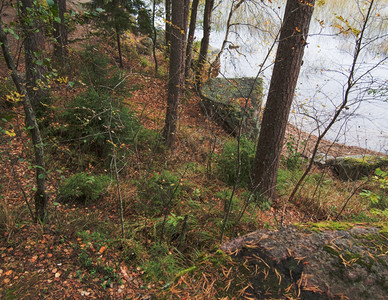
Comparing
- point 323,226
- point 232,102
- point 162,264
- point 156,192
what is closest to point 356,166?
point 232,102

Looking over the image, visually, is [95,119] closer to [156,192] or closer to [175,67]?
[156,192]

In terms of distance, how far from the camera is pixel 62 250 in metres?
2.14

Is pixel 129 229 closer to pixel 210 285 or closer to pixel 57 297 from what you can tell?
pixel 57 297

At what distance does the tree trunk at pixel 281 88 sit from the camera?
361 cm

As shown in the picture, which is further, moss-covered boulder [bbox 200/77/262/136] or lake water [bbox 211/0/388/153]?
lake water [bbox 211/0/388/153]

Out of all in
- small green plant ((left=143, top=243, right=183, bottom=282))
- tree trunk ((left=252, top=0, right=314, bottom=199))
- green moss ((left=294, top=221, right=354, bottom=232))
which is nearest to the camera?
green moss ((left=294, top=221, right=354, bottom=232))

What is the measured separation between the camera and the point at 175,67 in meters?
5.74

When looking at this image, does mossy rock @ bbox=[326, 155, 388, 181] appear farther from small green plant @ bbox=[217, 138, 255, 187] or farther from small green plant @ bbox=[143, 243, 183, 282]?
small green plant @ bbox=[143, 243, 183, 282]

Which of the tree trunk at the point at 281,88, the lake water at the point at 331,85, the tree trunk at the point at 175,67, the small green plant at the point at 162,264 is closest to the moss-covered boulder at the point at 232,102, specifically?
the lake water at the point at 331,85

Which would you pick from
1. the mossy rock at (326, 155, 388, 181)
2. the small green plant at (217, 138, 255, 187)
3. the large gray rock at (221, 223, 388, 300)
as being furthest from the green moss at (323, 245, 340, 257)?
the mossy rock at (326, 155, 388, 181)

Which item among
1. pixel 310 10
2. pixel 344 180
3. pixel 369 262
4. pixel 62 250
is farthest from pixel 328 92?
pixel 62 250

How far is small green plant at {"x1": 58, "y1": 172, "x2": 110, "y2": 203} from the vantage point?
3303mm

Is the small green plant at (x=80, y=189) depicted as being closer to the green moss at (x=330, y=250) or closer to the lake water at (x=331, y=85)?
the green moss at (x=330, y=250)

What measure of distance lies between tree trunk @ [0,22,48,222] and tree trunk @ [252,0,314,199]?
2843mm
